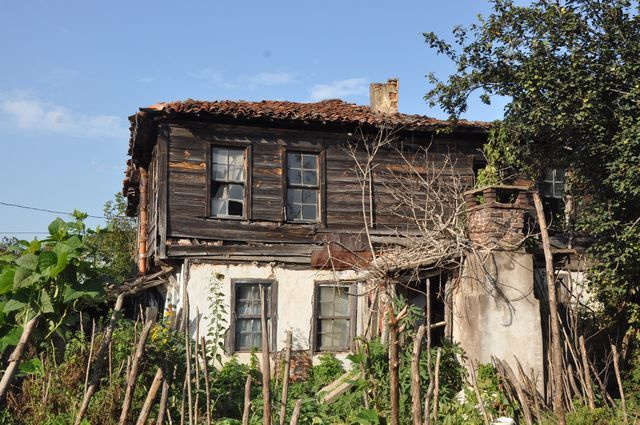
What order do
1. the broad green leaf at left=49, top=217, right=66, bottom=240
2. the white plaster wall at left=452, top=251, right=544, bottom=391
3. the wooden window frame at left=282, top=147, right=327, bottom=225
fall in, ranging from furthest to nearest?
the wooden window frame at left=282, top=147, right=327, bottom=225 < the white plaster wall at left=452, top=251, right=544, bottom=391 < the broad green leaf at left=49, top=217, right=66, bottom=240

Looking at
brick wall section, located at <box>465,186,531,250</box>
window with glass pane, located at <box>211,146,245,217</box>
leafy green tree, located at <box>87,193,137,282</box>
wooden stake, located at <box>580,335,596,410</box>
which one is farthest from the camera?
leafy green tree, located at <box>87,193,137,282</box>

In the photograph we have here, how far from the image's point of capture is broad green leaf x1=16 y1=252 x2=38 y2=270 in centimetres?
649

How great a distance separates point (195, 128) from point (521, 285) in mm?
7026

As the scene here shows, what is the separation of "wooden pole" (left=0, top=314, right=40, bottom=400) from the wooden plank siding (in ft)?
25.3

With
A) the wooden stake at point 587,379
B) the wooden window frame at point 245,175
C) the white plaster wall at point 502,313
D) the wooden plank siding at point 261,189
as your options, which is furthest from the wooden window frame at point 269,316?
the wooden stake at point 587,379

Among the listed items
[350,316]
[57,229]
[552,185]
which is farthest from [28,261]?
[552,185]

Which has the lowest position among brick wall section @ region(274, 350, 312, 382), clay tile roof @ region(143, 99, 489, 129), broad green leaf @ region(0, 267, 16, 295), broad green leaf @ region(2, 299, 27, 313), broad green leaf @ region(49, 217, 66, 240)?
brick wall section @ region(274, 350, 312, 382)

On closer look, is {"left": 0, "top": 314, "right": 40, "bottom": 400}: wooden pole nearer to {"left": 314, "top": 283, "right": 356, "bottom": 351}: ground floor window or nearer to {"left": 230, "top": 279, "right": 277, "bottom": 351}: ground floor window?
{"left": 230, "top": 279, "right": 277, "bottom": 351}: ground floor window

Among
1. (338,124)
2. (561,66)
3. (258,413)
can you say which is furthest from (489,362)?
(338,124)

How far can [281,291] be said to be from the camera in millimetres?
14039

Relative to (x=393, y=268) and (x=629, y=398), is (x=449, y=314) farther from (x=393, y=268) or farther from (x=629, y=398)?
(x=629, y=398)

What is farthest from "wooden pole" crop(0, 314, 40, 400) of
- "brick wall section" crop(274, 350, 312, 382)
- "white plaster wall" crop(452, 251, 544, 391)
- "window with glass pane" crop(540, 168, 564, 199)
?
"window with glass pane" crop(540, 168, 564, 199)

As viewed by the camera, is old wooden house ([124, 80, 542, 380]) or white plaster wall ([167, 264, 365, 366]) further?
old wooden house ([124, 80, 542, 380])

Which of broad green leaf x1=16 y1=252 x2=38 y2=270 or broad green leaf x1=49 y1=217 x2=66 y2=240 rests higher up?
broad green leaf x1=49 y1=217 x2=66 y2=240
